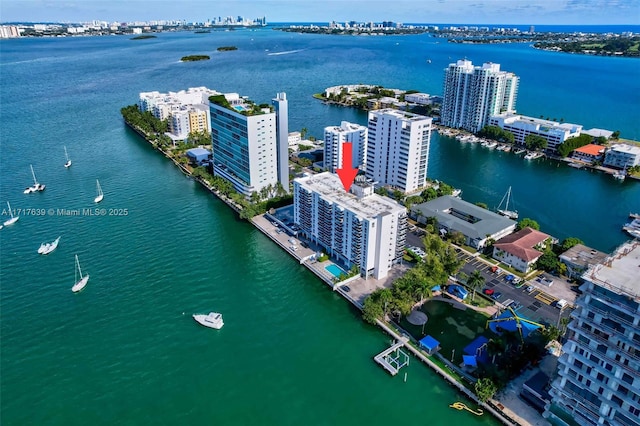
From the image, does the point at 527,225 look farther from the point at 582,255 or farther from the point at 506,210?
the point at 506,210

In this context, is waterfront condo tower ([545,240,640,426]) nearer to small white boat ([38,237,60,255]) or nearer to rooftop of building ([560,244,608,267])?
rooftop of building ([560,244,608,267])

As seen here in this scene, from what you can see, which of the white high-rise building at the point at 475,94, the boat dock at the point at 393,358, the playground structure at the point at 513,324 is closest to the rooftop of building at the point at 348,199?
the boat dock at the point at 393,358

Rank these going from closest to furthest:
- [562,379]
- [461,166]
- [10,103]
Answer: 1. [562,379]
2. [461,166]
3. [10,103]

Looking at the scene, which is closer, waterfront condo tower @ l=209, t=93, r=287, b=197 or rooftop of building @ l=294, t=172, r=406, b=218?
rooftop of building @ l=294, t=172, r=406, b=218

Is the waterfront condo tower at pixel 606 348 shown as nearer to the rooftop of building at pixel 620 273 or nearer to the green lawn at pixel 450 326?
the rooftop of building at pixel 620 273

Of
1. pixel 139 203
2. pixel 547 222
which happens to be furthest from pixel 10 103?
pixel 547 222

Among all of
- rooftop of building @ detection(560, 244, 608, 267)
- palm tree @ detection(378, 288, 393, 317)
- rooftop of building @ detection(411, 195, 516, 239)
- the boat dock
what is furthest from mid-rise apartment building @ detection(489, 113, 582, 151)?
the boat dock

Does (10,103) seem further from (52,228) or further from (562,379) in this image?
(562,379)

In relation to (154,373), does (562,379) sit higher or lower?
higher
